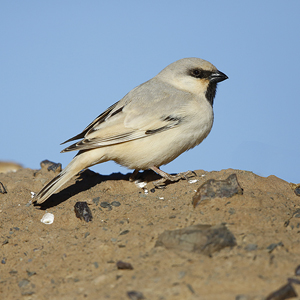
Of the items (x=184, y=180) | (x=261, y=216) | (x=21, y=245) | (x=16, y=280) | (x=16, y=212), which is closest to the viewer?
(x=16, y=280)

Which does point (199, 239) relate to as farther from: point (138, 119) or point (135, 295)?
point (138, 119)

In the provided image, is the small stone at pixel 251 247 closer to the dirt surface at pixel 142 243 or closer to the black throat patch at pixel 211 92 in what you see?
the dirt surface at pixel 142 243

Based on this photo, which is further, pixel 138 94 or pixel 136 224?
pixel 138 94

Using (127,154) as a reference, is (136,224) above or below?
below

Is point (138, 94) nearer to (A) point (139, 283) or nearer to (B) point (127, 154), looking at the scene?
(B) point (127, 154)

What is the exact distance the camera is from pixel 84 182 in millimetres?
7066

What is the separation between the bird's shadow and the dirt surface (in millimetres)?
41

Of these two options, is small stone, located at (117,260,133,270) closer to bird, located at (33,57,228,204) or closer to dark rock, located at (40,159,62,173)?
bird, located at (33,57,228,204)

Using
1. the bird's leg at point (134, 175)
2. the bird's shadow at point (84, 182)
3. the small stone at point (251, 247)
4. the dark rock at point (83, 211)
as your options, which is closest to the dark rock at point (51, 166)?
the bird's shadow at point (84, 182)

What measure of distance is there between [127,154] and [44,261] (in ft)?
7.35

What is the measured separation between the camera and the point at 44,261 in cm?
477

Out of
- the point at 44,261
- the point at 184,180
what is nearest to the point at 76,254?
the point at 44,261

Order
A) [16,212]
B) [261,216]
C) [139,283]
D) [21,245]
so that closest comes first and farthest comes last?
[139,283] < [261,216] < [21,245] < [16,212]

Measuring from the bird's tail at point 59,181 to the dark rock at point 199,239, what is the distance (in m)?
2.31
